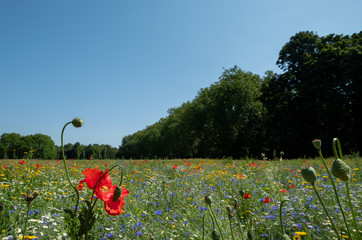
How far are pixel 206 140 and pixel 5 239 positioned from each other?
29.1 meters

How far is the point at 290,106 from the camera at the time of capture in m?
20.4

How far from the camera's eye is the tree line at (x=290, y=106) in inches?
671

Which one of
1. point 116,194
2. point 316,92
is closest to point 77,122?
point 116,194

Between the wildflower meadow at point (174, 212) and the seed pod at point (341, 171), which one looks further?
the wildflower meadow at point (174, 212)

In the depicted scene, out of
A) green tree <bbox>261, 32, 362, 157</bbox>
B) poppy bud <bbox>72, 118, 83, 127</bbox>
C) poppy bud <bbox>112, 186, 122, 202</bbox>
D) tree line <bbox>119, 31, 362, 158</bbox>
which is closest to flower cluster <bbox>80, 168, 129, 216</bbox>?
poppy bud <bbox>112, 186, 122, 202</bbox>

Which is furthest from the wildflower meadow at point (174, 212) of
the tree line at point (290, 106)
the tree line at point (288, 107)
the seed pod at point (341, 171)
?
the tree line at point (290, 106)

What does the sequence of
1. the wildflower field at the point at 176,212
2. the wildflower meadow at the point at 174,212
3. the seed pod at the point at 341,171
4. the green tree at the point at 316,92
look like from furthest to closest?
the green tree at the point at 316,92 < the wildflower field at the point at 176,212 < the wildflower meadow at the point at 174,212 < the seed pod at the point at 341,171

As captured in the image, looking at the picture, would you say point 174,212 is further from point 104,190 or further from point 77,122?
point 77,122

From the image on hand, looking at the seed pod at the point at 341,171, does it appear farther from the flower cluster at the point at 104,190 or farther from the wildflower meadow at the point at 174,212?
the flower cluster at the point at 104,190

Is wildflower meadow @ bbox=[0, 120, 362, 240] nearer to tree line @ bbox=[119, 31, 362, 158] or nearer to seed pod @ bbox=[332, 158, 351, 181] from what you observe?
seed pod @ bbox=[332, 158, 351, 181]

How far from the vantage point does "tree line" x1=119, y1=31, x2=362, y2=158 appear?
1705cm

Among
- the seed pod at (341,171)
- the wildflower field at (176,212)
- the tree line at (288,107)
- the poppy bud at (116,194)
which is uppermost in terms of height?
the tree line at (288,107)

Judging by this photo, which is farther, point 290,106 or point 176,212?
point 290,106

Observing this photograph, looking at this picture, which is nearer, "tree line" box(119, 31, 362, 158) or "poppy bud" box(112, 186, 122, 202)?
"poppy bud" box(112, 186, 122, 202)
